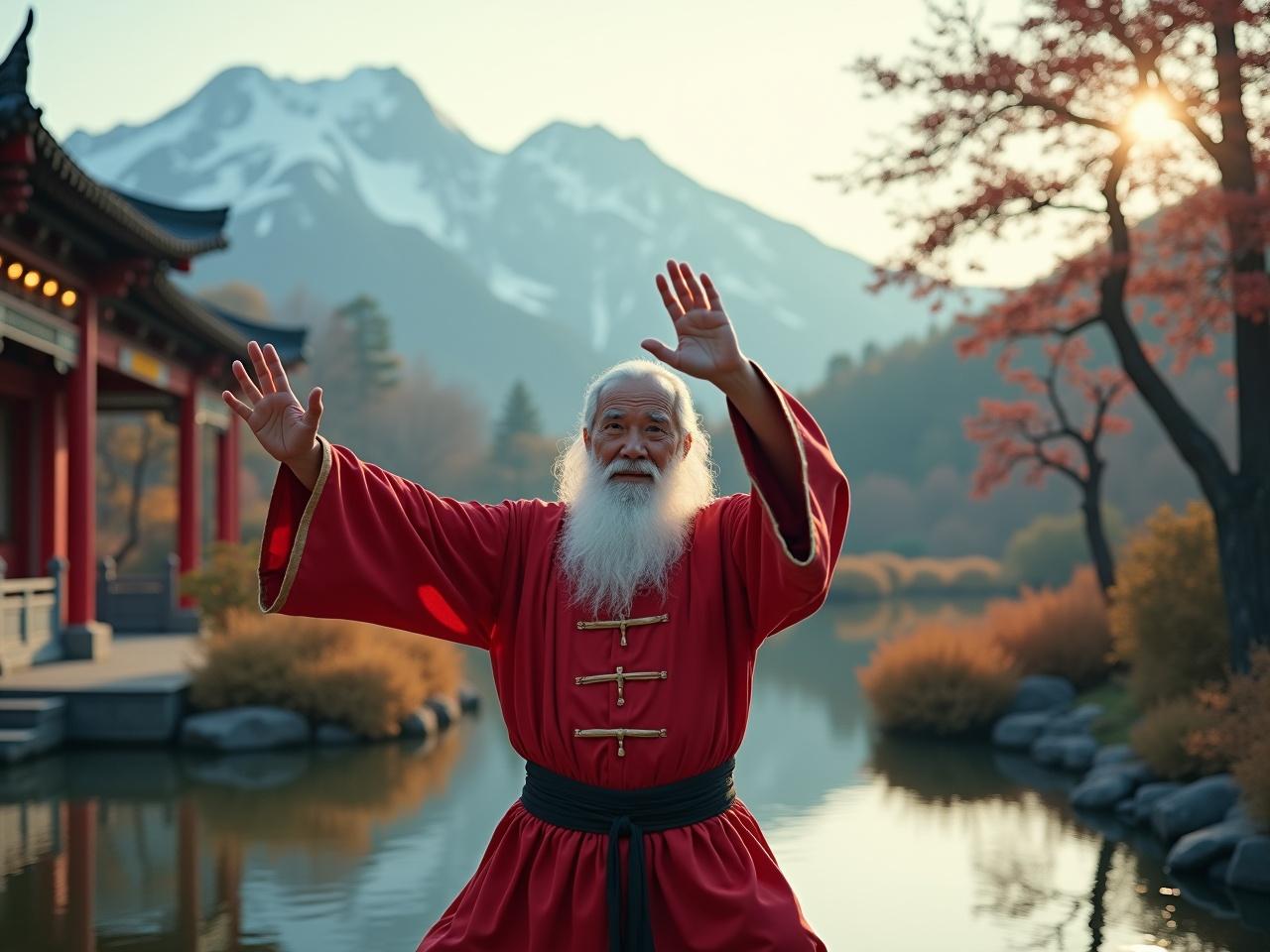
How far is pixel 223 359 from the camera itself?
666 inches

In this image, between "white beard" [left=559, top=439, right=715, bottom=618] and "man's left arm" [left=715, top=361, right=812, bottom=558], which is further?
"white beard" [left=559, top=439, right=715, bottom=618]

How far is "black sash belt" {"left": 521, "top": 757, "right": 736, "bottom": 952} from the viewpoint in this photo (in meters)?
2.73

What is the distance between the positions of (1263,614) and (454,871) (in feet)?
16.6

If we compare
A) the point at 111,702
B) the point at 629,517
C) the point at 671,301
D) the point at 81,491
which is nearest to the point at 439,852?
the point at 111,702

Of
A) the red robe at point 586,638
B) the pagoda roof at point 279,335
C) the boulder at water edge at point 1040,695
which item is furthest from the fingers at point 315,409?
the pagoda roof at point 279,335

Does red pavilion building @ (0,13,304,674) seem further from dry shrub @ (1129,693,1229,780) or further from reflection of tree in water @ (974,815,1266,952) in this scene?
dry shrub @ (1129,693,1229,780)

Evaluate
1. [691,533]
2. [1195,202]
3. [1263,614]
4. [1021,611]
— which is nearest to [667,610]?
[691,533]

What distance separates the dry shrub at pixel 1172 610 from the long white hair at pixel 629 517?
654cm

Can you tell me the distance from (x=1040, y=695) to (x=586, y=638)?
363 inches

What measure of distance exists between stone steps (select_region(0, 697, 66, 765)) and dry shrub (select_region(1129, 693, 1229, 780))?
7.39m

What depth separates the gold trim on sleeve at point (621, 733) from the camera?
9.09 ft

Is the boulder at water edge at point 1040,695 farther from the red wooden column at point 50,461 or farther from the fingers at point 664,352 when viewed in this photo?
the red wooden column at point 50,461

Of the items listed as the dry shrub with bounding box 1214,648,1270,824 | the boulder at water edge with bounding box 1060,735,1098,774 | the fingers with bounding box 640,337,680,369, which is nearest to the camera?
the fingers with bounding box 640,337,680,369

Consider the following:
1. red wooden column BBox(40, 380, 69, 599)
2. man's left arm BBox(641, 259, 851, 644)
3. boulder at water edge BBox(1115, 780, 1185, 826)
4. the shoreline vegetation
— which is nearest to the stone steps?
red wooden column BBox(40, 380, 69, 599)
